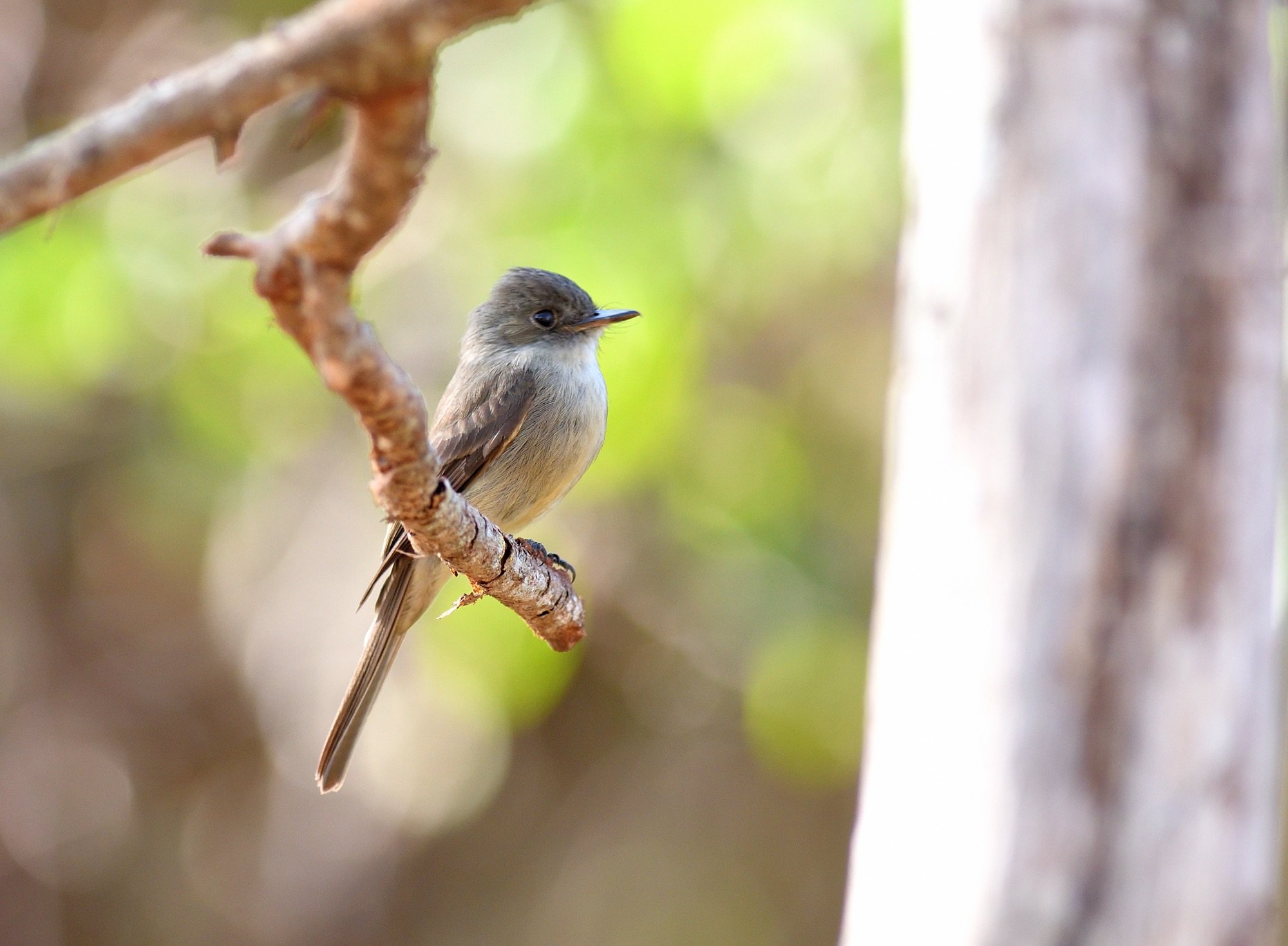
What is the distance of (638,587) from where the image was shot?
6.90m

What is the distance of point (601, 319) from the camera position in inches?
152

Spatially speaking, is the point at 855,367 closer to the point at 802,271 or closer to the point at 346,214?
the point at 802,271

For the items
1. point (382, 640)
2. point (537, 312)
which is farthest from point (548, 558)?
point (537, 312)

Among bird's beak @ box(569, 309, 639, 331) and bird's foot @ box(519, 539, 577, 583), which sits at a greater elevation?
bird's beak @ box(569, 309, 639, 331)

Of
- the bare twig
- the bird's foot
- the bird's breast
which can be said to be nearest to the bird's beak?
the bird's breast

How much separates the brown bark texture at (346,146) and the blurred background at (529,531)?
2656 mm

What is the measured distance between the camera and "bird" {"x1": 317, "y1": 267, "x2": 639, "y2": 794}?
3.79m

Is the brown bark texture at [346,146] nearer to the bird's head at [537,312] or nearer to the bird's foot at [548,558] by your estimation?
the bird's foot at [548,558]

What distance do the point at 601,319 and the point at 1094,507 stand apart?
1.48 m

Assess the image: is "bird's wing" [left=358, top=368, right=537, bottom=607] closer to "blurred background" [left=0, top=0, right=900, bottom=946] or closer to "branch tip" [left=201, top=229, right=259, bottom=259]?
"blurred background" [left=0, top=0, right=900, bottom=946]

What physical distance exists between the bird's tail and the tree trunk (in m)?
1.43

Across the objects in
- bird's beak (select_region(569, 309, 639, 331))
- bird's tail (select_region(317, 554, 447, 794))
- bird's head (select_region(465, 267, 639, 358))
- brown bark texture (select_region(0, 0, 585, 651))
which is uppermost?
bird's head (select_region(465, 267, 639, 358))

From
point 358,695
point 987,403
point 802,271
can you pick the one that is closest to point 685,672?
point 802,271

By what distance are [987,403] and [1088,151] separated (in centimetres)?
65
